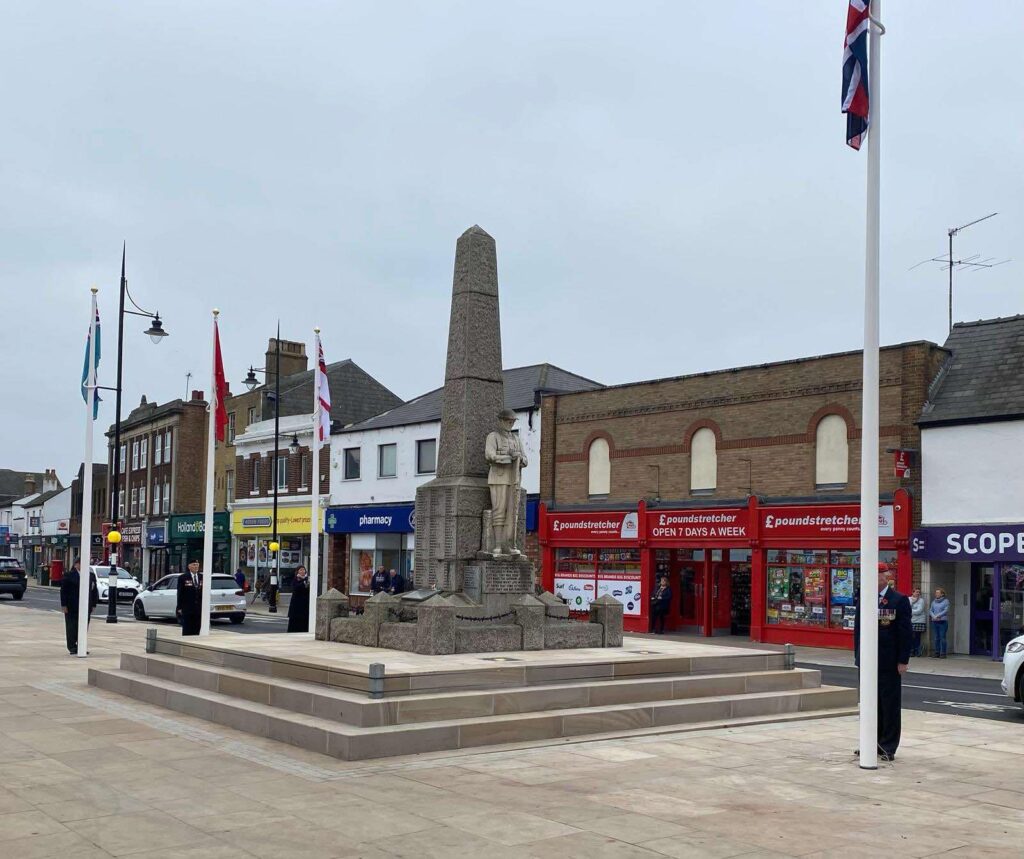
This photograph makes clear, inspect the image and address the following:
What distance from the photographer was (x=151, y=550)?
68.5 m

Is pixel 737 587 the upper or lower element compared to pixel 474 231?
lower

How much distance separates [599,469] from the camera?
35531 mm

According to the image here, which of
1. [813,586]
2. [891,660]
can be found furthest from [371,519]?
[891,660]

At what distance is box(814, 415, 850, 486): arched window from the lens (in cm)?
2903

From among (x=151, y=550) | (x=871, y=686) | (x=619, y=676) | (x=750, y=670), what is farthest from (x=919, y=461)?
(x=151, y=550)

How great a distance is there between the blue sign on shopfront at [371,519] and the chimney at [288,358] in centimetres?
1419

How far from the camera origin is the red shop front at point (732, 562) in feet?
93.6

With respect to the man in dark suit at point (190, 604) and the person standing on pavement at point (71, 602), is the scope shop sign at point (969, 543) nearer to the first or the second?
the man in dark suit at point (190, 604)

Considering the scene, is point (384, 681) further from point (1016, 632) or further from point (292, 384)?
point (292, 384)

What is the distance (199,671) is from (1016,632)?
62.3ft

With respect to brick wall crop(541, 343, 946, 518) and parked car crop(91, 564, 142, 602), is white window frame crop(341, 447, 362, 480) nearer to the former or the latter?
parked car crop(91, 564, 142, 602)

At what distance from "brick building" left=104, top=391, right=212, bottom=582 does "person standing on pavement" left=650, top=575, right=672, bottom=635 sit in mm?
33173

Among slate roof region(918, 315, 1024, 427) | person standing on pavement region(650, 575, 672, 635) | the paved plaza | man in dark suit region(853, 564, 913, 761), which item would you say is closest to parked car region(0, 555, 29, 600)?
person standing on pavement region(650, 575, 672, 635)

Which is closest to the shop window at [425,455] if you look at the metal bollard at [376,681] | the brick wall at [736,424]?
the brick wall at [736,424]
